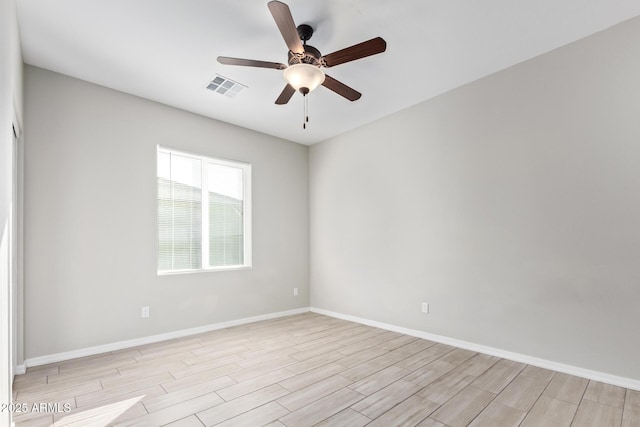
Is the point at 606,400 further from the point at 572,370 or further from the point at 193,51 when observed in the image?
the point at 193,51

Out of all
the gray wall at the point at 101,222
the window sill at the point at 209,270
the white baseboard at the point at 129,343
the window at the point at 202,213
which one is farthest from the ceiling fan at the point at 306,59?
the white baseboard at the point at 129,343

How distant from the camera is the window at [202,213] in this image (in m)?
4.02

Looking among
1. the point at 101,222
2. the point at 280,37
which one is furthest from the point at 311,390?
the point at 280,37

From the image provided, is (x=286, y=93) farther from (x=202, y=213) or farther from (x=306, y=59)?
(x=202, y=213)

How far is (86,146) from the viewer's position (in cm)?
339

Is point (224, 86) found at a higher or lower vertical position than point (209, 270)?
higher

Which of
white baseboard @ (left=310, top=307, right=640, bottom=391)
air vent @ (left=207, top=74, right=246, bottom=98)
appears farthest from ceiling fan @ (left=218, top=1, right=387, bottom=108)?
white baseboard @ (left=310, top=307, right=640, bottom=391)

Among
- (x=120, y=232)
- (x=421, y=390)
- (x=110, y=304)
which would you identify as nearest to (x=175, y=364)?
(x=110, y=304)

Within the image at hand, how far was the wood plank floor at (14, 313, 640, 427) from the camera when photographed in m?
2.13

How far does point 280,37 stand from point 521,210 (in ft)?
8.89

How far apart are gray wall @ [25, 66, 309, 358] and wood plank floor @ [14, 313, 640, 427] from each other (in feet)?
1.38

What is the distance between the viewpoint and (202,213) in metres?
4.37

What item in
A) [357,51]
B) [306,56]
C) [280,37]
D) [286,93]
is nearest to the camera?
[357,51]

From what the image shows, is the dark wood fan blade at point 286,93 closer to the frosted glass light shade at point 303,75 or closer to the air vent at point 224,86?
the frosted glass light shade at point 303,75
